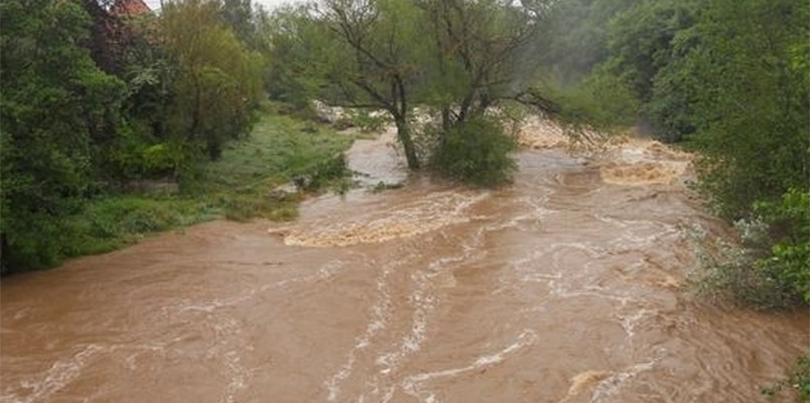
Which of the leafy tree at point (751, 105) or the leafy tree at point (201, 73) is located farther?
the leafy tree at point (201, 73)

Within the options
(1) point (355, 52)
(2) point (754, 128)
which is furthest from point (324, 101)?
(2) point (754, 128)

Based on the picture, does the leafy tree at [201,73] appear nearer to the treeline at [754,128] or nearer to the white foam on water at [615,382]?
the treeline at [754,128]

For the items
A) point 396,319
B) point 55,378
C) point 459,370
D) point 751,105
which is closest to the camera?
point 459,370

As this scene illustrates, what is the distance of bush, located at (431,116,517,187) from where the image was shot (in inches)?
923

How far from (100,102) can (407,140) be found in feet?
37.2

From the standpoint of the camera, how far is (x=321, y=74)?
965 inches

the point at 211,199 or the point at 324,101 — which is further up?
the point at 324,101

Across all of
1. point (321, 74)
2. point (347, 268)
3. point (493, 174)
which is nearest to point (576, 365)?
point (347, 268)

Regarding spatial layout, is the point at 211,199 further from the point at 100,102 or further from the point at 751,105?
the point at 751,105

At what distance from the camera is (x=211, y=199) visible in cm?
2117

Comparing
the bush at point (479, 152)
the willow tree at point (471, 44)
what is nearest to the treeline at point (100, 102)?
the willow tree at point (471, 44)

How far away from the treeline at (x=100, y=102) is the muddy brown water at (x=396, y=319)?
143 centimetres

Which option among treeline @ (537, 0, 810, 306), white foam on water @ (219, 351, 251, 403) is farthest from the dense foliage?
white foam on water @ (219, 351, 251, 403)

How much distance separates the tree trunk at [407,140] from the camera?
83.3ft
